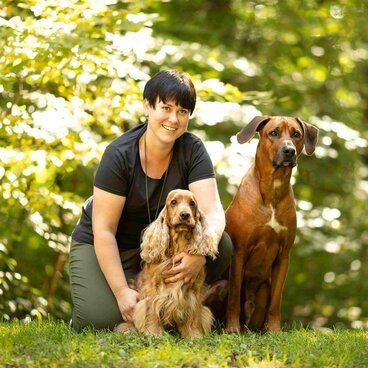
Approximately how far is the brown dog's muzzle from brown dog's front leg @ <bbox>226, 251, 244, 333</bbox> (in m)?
0.66

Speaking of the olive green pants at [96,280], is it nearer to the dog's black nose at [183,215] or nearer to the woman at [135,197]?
the woman at [135,197]

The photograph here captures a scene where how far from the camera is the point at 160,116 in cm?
481

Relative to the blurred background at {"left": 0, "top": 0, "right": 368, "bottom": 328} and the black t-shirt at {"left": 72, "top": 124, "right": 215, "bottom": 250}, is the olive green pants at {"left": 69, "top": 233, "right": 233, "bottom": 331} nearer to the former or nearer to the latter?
the black t-shirt at {"left": 72, "top": 124, "right": 215, "bottom": 250}

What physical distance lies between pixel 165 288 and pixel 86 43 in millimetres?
1891

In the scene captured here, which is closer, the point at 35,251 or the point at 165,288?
the point at 165,288

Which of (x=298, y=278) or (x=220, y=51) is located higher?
(x=220, y=51)

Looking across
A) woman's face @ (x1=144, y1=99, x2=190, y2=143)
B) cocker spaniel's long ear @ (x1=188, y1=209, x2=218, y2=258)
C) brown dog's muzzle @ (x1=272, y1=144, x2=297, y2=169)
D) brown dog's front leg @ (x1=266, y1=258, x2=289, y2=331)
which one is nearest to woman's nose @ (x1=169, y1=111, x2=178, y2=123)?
woman's face @ (x1=144, y1=99, x2=190, y2=143)

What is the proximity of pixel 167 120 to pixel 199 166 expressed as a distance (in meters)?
0.39

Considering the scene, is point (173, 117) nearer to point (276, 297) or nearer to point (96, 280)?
point (96, 280)

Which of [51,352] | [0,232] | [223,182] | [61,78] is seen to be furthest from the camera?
[223,182]

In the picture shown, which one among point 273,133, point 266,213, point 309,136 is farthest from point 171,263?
point 309,136

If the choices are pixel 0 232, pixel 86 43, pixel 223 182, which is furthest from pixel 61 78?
pixel 223 182

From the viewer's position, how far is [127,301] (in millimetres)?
4809

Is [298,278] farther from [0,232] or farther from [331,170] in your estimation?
[0,232]
